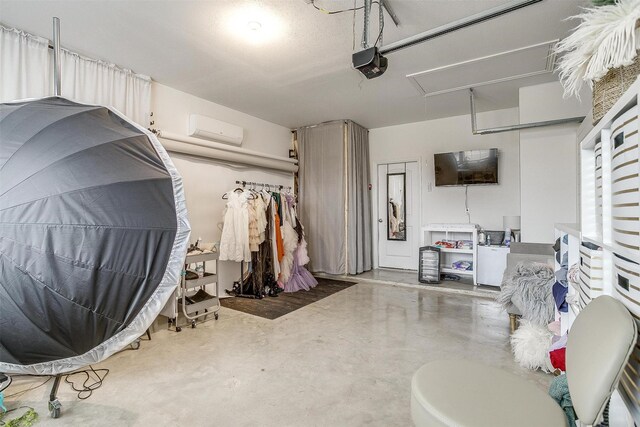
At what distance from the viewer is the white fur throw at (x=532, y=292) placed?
223cm

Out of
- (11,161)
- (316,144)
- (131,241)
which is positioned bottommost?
(131,241)

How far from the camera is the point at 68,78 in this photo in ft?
8.91

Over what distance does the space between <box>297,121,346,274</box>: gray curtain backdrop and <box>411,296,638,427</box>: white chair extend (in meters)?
4.02

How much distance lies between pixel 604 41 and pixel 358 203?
14.1ft

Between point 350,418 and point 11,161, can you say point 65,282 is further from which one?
point 350,418

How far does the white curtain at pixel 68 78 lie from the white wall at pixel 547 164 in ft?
14.9

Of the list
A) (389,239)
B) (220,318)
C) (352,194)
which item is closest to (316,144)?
(352,194)

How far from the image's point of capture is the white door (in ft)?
17.5

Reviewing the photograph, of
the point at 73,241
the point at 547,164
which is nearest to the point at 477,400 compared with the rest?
the point at 73,241

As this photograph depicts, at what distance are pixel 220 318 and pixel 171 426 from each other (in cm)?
167

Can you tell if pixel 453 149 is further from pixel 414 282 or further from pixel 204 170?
pixel 204 170

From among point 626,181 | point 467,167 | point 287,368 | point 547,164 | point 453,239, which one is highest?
point 467,167

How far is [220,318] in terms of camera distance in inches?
127

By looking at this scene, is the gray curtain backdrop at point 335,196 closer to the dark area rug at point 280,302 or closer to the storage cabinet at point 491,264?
the dark area rug at point 280,302
